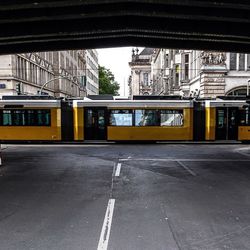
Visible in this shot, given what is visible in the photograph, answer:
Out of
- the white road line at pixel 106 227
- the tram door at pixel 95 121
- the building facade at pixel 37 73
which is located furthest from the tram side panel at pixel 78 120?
the white road line at pixel 106 227

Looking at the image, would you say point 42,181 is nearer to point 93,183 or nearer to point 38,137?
point 93,183

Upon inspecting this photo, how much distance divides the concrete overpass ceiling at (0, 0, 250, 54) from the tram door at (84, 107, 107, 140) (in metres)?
4.88

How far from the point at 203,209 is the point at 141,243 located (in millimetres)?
2820

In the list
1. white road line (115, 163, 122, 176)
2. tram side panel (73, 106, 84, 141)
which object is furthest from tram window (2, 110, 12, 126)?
white road line (115, 163, 122, 176)

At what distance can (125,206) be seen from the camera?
8820mm

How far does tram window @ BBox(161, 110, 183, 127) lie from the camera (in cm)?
2634

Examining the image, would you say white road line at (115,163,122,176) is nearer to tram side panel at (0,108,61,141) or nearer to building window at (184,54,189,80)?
tram side panel at (0,108,61,141)

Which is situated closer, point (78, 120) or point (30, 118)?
point (78, 120)

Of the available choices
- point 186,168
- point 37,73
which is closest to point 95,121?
point 186,168

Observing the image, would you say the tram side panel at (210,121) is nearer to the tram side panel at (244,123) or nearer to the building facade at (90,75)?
the tram side panel at (244,123)

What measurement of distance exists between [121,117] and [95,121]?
1.82m

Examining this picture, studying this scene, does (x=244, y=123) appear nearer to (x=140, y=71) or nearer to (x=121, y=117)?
(x=121, y=117)

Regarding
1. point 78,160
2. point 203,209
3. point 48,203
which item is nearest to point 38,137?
point 78,160

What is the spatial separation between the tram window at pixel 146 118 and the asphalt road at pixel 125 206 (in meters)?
10.1
